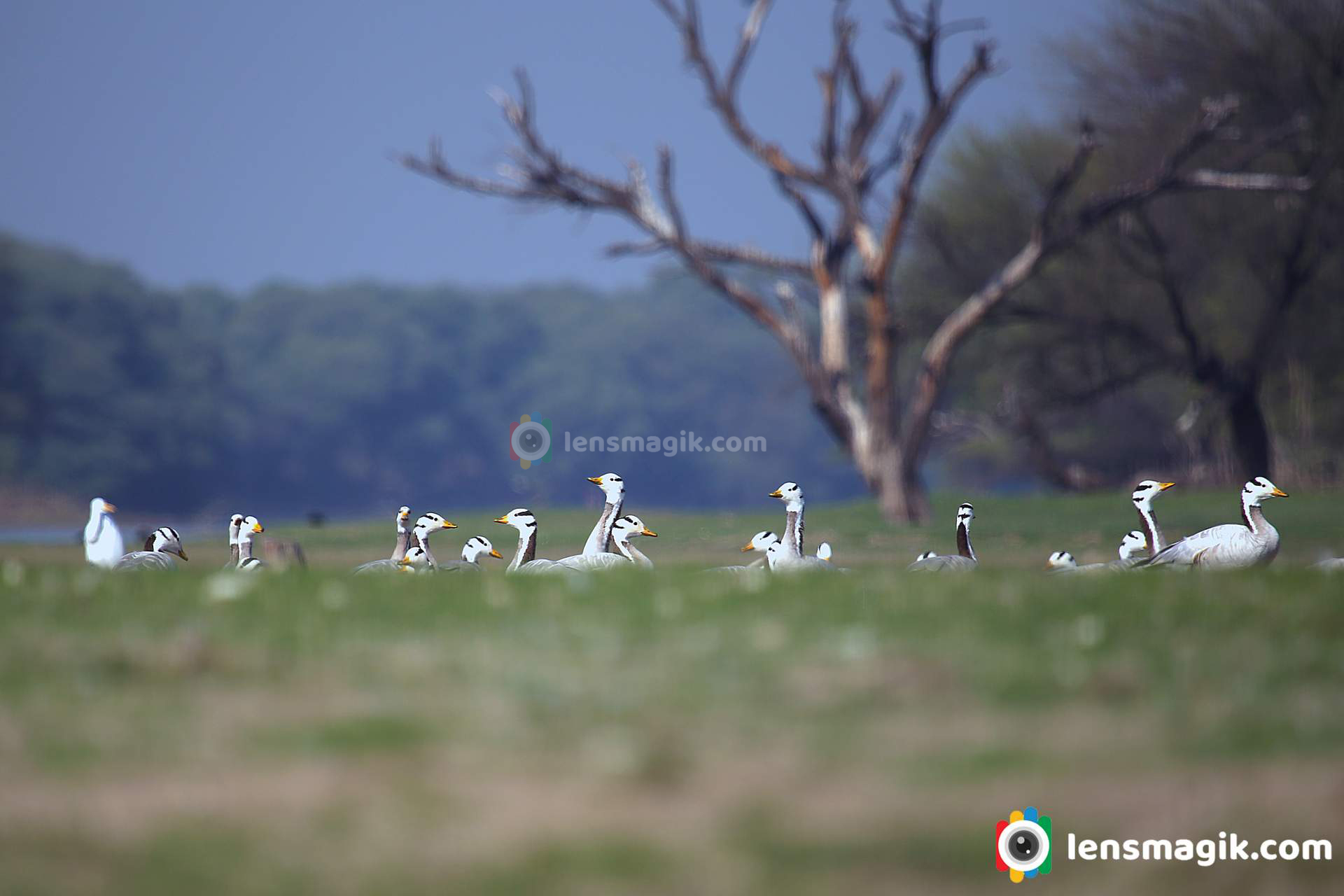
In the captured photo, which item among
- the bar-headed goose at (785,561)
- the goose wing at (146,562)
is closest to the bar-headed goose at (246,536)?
the goose wing at (146,562)

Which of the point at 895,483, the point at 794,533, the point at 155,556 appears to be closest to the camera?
the point at 155,556

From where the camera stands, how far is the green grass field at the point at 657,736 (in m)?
5.39

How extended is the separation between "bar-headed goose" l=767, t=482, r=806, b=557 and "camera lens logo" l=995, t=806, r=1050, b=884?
8.71 metres

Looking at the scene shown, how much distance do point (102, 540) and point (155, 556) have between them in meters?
0.68

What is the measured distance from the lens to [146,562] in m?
13.1

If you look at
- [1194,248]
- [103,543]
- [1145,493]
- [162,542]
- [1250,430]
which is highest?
[1194,248]

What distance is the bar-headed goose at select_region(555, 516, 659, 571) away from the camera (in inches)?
507

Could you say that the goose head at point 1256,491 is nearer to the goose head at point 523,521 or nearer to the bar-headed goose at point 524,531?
the bar-headed goose at point 524,531

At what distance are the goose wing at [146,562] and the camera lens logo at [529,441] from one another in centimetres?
7076

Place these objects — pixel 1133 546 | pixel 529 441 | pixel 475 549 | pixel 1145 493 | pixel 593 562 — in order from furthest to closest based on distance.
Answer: pixel 529 441
pixel 475 549
pixel 1133 546
pixel 1145 493
pixel 593 562

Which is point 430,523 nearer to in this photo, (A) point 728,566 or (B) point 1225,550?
(A) point 728,566

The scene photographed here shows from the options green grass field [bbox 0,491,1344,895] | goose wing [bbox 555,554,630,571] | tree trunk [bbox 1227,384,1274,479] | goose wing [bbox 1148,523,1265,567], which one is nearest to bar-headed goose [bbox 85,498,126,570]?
goose wing [bbox 555,554,630,571]

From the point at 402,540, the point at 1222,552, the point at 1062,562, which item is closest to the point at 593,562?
the point at 402,540

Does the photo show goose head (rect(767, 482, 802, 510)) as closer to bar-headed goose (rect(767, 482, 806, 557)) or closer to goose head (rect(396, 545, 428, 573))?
bar-headed goose (rect(767, 482, 806, 557))
